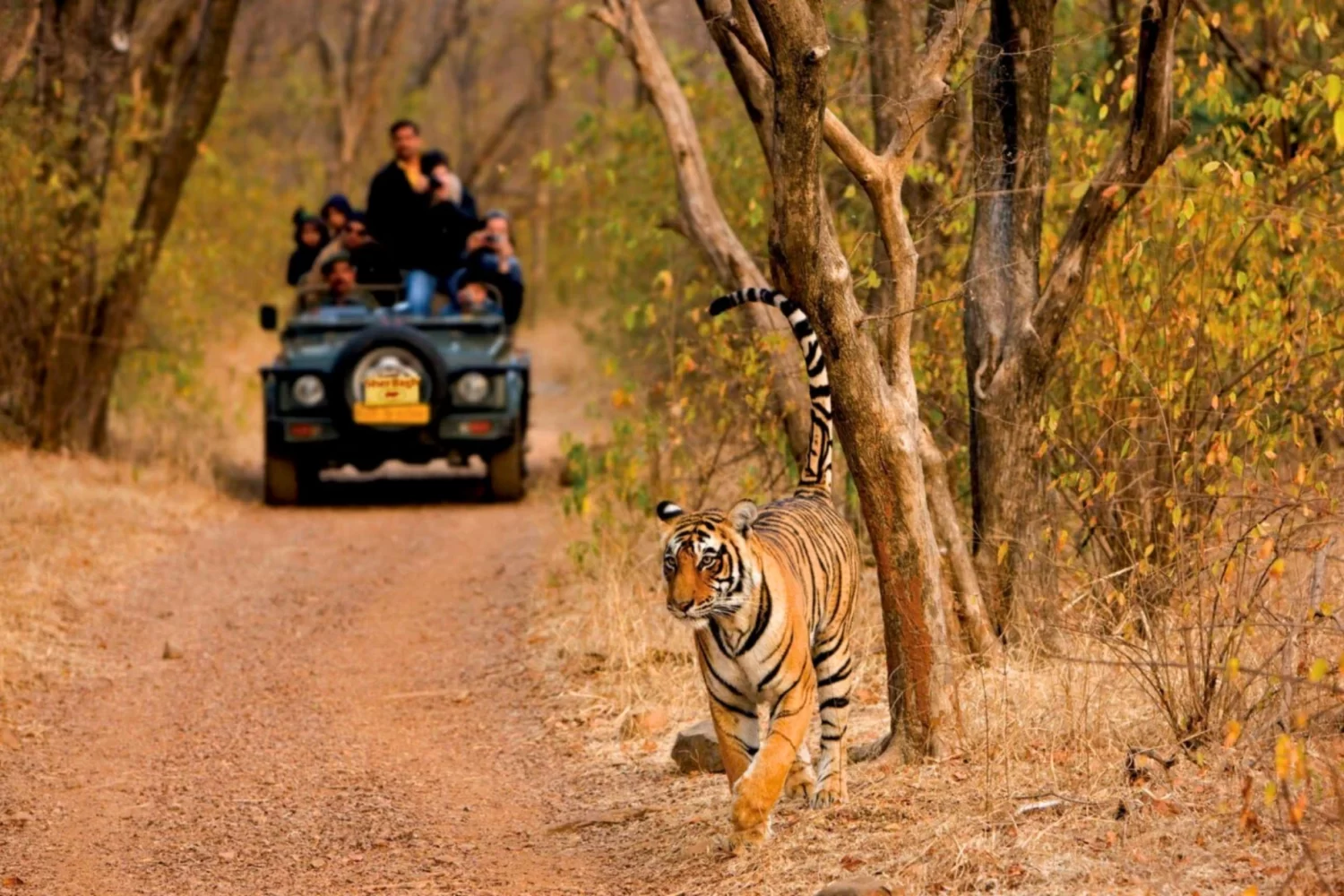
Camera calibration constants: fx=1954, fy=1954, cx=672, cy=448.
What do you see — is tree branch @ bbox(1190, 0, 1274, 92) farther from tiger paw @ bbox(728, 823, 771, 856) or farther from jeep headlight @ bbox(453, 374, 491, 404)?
tiger paw @ bbox(728, 823, 771, 856)

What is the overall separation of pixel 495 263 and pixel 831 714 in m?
9.26

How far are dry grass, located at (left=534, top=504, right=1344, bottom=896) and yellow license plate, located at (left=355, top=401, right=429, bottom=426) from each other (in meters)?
5.92

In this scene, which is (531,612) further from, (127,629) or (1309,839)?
(1309,839)

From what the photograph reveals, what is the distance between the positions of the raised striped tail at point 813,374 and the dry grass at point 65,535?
385 cm

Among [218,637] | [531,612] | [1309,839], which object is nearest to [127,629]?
[218,637]

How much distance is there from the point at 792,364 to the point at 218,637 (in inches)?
133

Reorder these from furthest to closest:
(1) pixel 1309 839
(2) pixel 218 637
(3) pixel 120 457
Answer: (3) pixel 120 457 < (2) pixel 218 637 < (1) pixel 1309 839

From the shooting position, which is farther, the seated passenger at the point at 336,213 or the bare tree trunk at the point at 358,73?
the bare tree trunk at the point at 358,73

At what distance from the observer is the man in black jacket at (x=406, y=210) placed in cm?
1505

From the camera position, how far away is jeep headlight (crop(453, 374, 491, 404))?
46.9 ft

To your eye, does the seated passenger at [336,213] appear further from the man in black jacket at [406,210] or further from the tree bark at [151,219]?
the tree bark at [151,219]

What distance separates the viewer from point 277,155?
26375mm

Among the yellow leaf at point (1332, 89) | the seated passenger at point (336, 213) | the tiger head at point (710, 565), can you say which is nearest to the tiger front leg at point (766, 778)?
the tiger head at point (710, 565)

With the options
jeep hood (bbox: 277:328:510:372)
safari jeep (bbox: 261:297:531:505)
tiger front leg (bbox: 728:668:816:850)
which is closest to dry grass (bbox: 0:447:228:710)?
safari jeep (bbox: 261:297:531:505)
